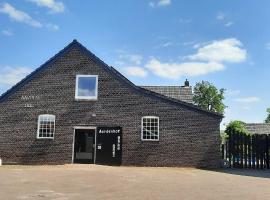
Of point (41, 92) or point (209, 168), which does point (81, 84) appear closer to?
point (41, 92)

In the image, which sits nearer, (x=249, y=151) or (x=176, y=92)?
(x=249, y=151)

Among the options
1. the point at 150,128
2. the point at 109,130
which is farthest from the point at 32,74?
the point at 150,128

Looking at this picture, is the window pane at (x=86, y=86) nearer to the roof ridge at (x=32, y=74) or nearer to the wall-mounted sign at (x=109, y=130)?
the roof ridge at (x=32, y=74)

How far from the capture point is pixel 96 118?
→ 2594 cm

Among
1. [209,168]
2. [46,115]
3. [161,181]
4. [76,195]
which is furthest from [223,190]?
[46,115]

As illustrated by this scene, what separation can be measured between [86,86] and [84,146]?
12.8 feet

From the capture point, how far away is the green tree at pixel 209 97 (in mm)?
70438

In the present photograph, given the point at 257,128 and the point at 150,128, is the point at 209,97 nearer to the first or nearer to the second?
the point at 257,128

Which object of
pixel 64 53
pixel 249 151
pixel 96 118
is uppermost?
pixel 64 53

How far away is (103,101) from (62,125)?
3035 mm

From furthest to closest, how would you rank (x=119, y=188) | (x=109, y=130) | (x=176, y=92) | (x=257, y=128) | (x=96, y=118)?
(x=257, y=128), (x=176, y=92), (x=96, y=118), (x=109, y=130), (x=119, y=188)

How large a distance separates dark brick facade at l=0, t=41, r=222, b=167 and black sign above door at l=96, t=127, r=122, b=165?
0.37m

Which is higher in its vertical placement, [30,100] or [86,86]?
[86,86]

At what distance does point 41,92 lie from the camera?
87.0 ft
